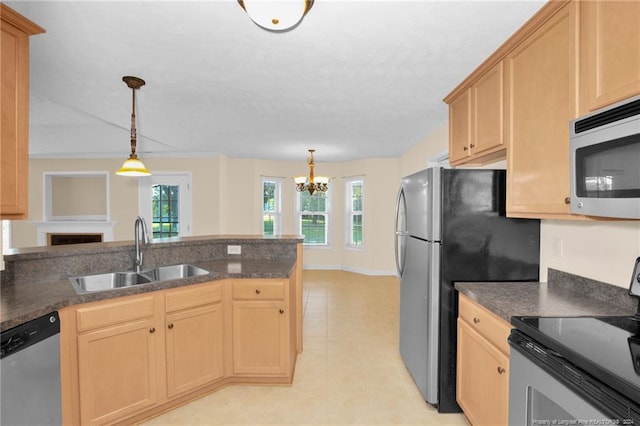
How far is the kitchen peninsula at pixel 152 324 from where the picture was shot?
69.5 inches

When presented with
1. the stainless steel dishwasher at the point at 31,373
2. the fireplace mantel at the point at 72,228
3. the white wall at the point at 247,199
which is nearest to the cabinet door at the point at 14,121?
the stainless steel dishwasher at the point at 31,373

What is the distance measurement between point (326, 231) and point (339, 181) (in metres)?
1.17

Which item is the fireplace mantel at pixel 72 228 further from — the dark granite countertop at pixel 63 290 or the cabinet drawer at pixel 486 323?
the cabinet drawer at pixel 486 323

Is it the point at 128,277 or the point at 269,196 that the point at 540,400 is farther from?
the point at 269,196

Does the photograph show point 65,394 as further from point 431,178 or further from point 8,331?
point 431,178

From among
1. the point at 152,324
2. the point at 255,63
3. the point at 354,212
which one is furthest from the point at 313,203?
the point at 152,324

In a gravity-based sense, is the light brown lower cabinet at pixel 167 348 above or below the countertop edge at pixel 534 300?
below

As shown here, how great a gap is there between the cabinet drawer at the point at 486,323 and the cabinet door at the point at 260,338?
1.26 metres

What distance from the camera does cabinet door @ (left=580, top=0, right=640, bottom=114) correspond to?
111cm

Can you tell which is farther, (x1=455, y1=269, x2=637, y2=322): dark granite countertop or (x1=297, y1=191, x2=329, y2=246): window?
(x1=297, y1=191, x2=329, y2=246): window

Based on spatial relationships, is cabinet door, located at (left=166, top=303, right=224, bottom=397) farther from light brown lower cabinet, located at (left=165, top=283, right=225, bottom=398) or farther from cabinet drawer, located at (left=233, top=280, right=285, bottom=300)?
cabinet drawer, located at (left=233, top=280, right=285, bottom=300)

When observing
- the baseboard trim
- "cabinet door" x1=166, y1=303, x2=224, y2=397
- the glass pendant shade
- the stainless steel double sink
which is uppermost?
the glass pendant shade

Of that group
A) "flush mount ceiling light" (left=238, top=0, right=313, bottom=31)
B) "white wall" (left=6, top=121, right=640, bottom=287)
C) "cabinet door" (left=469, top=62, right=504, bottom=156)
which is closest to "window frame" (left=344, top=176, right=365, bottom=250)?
"white wall" (left=6, top=121, right=640, bottom=287)

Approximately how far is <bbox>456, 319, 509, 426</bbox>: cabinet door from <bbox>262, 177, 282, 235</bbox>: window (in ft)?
17.5
